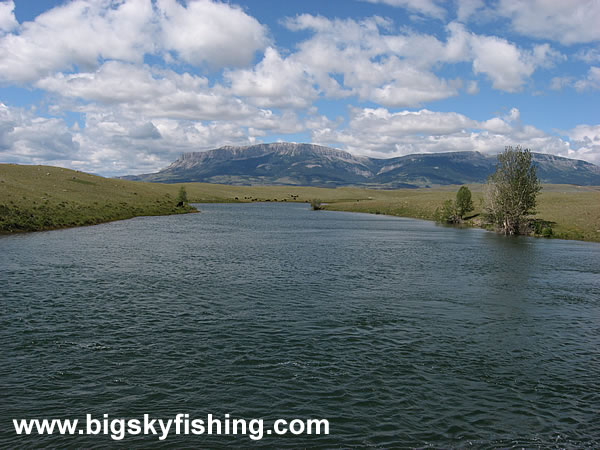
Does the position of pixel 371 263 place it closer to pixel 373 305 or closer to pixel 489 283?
pixel 489 283

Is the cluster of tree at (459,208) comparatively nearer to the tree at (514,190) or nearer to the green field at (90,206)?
the green field at (90,206)

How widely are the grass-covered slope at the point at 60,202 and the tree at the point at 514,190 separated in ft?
276

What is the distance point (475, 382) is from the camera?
65.6ft

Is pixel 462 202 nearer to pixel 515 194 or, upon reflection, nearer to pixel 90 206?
pixel 515 194

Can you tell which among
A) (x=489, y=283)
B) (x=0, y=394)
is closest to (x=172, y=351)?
(x=0, y=394)

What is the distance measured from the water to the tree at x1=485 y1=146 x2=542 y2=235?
41955mm

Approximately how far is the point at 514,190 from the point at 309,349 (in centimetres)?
7788

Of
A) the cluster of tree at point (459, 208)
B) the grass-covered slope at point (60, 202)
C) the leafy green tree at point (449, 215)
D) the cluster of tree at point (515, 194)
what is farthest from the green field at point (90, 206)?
the leafy green tree at point (449, 215)

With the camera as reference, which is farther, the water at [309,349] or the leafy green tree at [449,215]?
the leafy green tree at [449,215]

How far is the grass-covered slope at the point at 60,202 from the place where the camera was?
242 ft

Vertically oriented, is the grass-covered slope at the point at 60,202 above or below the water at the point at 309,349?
above

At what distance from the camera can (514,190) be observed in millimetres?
87062

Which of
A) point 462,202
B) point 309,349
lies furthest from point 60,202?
point 462,202

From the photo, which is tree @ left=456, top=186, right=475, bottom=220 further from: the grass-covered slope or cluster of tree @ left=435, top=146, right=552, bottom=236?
the grass-covered slope
